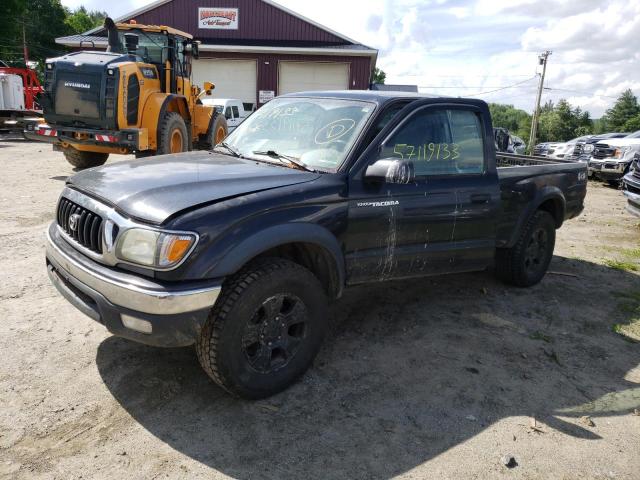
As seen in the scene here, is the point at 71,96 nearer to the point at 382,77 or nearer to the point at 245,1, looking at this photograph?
the point at 245,1

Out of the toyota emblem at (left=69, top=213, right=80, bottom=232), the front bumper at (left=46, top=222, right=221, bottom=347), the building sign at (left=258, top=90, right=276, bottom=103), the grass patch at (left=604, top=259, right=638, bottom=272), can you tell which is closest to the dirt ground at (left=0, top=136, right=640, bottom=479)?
the front bumper at (left=46, top=222, right=221, bottom=347)

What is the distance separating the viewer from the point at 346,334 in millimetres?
4168

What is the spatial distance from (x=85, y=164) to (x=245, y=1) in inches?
659

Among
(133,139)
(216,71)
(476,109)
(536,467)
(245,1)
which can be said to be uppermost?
(245,1)

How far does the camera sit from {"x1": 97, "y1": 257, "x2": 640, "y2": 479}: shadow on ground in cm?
283

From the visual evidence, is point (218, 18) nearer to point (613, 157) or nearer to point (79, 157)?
point (79, 157)

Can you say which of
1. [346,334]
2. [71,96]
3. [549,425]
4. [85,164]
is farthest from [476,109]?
[85,164]

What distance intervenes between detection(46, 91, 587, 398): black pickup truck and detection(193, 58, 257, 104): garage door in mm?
21050

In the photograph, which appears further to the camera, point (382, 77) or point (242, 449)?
point (382, 77)

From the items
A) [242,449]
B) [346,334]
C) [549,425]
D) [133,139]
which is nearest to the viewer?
[242,449]

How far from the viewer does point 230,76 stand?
24500 millimetres

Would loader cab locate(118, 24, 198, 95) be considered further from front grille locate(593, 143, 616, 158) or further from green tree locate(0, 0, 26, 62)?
green tree locate(0, 0, 26, 62)

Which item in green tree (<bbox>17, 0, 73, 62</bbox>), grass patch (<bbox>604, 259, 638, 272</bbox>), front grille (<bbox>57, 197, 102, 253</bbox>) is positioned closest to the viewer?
front grille (<bbox>57, 197, 102, 253</bbox>)

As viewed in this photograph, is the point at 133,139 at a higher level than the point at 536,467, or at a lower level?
higher
